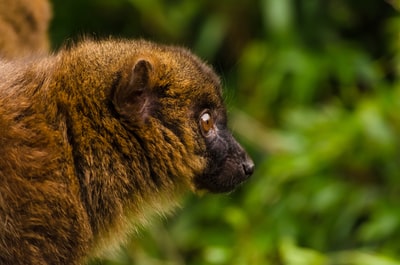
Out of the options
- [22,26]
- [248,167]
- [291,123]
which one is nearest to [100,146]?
[248,167]

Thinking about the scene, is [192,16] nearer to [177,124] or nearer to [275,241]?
[275,241]

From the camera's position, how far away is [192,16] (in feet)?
19.4

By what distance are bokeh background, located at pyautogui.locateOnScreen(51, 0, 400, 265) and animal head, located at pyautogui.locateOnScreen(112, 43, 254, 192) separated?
0.46 m

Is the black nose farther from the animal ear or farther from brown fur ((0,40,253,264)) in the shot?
the animal ear

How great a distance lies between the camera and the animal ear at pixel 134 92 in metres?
3.22

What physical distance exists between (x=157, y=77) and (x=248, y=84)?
238 centimetres

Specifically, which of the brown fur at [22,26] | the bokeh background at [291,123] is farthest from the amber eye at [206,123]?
the brown fur at [22,26]

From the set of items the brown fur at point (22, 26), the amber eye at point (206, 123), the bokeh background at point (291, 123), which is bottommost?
the amber eye at point (206, 123)

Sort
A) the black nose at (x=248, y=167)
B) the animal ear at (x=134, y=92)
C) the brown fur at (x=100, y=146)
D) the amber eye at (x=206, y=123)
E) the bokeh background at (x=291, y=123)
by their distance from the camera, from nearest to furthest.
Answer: the brown fur at (x=100, y=146) < the animal ear at (x=134, y=92) < the amber eye at (x=206, y=123) < the black nose at (x=248, y=167) < the bokeh background at (x=291, y=123)

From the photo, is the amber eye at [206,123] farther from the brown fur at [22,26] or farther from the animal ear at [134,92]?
the brown fur at [22,26]

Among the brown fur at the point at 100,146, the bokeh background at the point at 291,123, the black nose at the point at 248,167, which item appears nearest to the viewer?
the brown fur at the point at 100,146

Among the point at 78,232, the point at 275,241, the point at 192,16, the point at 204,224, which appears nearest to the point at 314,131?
the point at 275,241

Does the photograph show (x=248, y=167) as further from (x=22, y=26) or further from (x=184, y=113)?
(x=22, y=26)

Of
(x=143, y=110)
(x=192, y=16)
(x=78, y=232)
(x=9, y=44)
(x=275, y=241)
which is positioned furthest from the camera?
(x=192, y=16)
